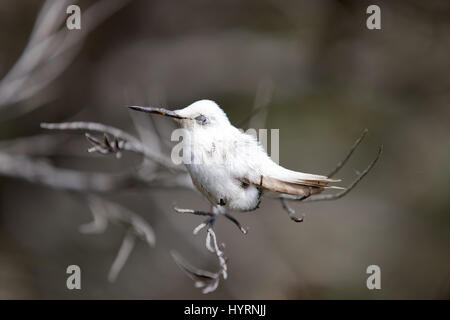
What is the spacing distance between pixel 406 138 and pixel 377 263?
1.23m

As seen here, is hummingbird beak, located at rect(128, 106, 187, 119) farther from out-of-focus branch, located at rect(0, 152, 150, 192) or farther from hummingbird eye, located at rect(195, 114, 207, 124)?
out-of-focus branch, located at rect(0, 152, 150, 192)

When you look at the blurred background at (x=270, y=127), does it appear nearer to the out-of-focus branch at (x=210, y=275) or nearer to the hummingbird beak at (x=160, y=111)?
the out-of-focus branch at (x=210, y=275)

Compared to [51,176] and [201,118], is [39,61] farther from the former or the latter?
[201,118]

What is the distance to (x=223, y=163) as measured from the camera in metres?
1.07

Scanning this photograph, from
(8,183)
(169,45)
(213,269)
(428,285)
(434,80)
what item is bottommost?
(428,285)

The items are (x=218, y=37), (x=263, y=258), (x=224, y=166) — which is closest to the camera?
(x=224, y=166)

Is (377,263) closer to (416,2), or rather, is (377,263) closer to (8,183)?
(416,2)

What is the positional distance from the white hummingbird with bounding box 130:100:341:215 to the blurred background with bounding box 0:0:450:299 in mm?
2655

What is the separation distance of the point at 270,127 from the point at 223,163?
324 centimetres

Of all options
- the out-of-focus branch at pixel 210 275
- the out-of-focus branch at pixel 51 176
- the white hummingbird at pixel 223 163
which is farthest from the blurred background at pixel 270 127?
the white hummingbird at pixel 223 163

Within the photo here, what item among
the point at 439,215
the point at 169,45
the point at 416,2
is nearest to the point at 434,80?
the point at 416,2

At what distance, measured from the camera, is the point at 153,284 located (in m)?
4.07

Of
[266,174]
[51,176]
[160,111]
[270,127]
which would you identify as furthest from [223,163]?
[270,127]

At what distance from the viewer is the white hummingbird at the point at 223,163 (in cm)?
104
